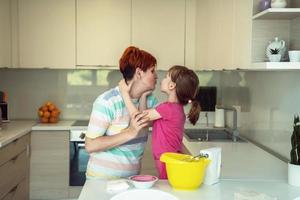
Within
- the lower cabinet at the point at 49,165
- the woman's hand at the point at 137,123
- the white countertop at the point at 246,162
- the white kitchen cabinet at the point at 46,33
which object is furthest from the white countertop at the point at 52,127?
the woman's hand at the point at 137,123

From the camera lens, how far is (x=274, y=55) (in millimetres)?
1921

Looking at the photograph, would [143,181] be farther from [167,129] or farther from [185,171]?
[167,129]

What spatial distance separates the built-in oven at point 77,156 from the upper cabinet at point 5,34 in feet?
3.06

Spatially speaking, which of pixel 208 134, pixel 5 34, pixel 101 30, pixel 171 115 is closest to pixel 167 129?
pixel 171 115

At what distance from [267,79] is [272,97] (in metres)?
0.16

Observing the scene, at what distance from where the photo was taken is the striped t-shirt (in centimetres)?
195

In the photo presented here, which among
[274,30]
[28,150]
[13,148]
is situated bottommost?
[28,150]

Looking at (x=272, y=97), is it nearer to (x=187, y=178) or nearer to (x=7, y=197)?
(x=187, y=178)

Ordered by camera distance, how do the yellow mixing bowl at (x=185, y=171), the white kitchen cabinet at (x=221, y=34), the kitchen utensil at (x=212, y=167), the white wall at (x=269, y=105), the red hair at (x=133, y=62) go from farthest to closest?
the white wall at (x=269, y=105) → the white kitchen cabinet at (x=221, y=34) → the red hair at (x=133, y=62) → the kitchen utensil at (x=212, y=167) → the yellow mixing bowl at (x=185, y=171)

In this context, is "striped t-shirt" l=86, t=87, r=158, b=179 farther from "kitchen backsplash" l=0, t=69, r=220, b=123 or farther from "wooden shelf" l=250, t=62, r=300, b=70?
"kitchen backsplash" l=0, t=69, r=220, b=123

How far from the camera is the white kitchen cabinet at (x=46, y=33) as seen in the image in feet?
12.6

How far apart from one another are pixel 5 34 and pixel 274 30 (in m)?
2.66

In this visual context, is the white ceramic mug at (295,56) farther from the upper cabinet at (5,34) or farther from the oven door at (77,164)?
the upper cabinet at (5,34)

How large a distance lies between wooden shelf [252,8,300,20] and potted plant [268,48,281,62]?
0.58 ft
